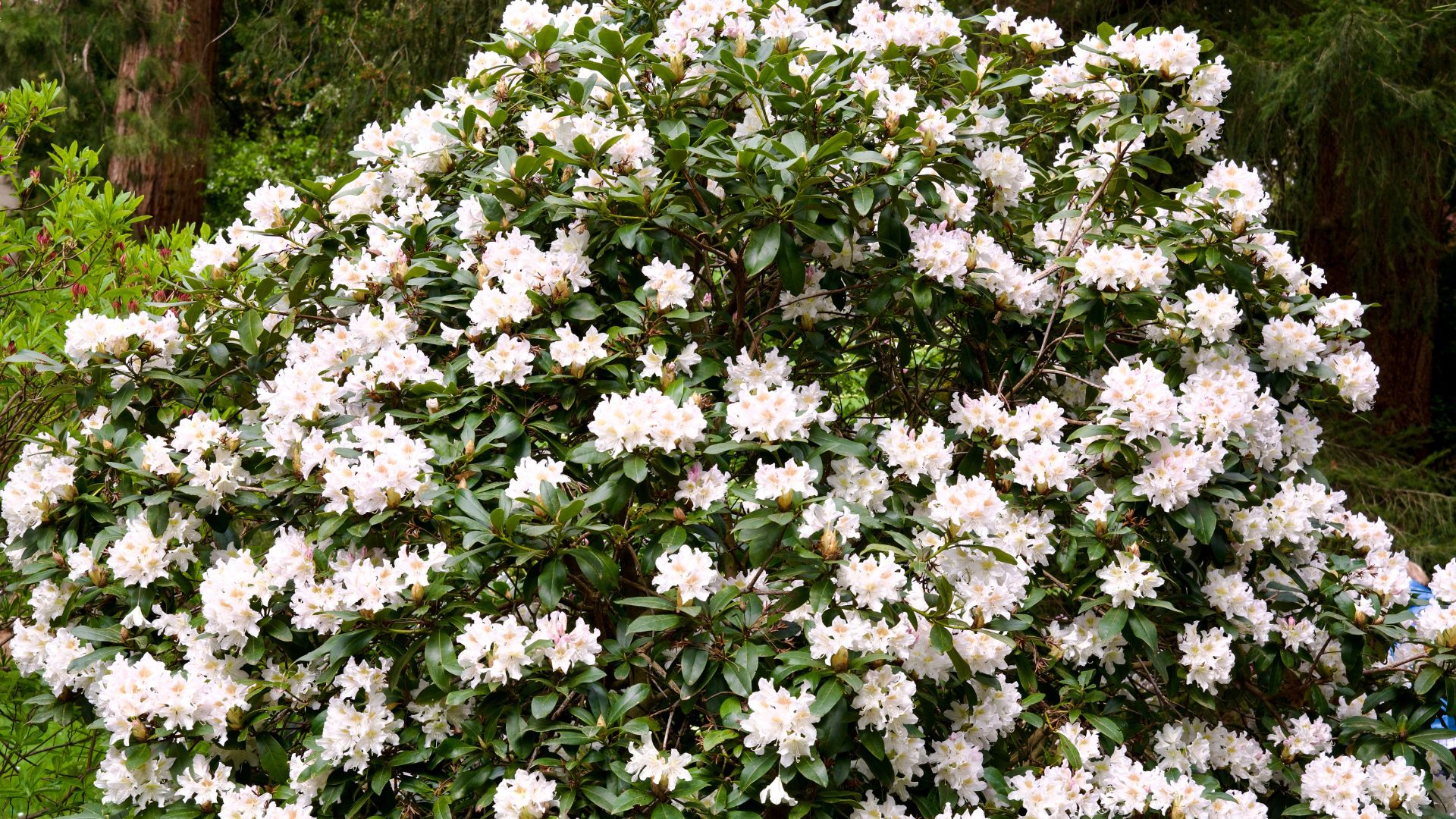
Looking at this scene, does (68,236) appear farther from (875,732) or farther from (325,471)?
(875,732)

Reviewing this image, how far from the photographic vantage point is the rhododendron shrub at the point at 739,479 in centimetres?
194

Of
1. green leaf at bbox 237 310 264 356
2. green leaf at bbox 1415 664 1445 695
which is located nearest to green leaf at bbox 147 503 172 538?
green leaf at bbox 237 310 264 356

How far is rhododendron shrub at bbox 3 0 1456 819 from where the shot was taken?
1.94 m

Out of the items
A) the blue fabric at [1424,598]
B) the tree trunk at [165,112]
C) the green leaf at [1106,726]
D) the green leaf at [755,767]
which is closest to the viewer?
the green leaf at [755,767]

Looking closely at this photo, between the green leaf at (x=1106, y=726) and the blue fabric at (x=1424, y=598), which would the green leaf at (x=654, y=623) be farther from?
the blue fabric at (x=1424, y=598)

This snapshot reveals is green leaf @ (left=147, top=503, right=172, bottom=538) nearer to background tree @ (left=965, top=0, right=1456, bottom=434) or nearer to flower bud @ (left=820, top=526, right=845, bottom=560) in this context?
flower bud @ (left=820, top=526, right=845, bottom=560)

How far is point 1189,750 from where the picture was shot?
7.33ft

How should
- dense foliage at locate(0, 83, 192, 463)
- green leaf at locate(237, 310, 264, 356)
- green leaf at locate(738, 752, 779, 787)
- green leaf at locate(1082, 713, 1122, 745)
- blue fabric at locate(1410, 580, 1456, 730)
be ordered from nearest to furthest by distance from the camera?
green leaf at locate(738, 752, 779, 787) < green leaf at locate(1082, 713, 1122, 745) < green leaf at locate(237, 310, 264, 356) < blue fabric at locate(1410, 580, 1456, 730) < dense foliage at locate(0, 83, 192, 463)

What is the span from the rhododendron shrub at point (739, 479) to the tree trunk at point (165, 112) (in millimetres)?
5633

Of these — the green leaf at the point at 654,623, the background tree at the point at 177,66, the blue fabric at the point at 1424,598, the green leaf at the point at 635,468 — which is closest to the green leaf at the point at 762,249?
the green leaf at the point at 635,468

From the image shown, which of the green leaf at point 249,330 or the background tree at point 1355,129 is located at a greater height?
the background tree at point 1355,129

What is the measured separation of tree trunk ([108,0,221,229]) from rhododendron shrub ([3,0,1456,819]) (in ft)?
18.5

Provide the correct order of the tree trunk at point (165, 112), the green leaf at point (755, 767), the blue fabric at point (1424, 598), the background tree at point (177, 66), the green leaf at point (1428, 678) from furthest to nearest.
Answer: the tree trunk at point (165, 112) → the background tree at point (177, 66) → the blue fabric at point (1424, 598) → the green leaf at point (1428, 678) → the green leaf at point (755, 767)

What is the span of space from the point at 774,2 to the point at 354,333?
1.09 metres
